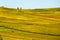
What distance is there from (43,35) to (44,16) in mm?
202

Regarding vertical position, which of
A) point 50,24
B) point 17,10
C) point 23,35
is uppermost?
point 17,10

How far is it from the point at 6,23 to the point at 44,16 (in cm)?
41

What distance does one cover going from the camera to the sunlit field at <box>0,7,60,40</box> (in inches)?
65.9

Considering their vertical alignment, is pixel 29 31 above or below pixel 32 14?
below

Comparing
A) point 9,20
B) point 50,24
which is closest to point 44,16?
point 50,24

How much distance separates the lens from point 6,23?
175 centimetres

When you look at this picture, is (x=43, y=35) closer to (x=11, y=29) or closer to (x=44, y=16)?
(x=44, y=16)

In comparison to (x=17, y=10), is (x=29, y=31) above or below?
below

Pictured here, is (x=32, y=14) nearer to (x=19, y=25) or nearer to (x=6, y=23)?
(x=19, y=25)

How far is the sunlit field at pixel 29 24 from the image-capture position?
5.49 ft

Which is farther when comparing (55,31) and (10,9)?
(10,9)

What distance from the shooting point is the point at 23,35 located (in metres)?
1.70

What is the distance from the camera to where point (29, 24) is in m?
1.72

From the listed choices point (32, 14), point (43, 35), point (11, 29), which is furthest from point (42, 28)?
point (11, 29)
